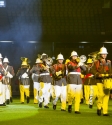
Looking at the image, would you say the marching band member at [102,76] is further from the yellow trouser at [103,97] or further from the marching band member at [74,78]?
the marching band member at [74,78]

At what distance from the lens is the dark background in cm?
3180

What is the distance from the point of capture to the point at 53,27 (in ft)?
107

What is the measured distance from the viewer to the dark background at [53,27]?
31797 mm

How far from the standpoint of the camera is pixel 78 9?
32875mm

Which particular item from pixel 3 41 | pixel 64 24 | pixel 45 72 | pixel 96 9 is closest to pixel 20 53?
pixel 3 41

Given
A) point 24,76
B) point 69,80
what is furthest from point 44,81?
point 24,76

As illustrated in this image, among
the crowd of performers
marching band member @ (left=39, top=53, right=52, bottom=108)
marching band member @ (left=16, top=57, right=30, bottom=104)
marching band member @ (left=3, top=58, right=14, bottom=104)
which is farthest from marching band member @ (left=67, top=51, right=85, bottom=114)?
marching band member @ (left=16, top=57, right=30, bottom=104)

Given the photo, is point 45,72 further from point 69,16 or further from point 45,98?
point 69,16

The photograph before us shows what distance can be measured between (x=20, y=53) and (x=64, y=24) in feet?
12.0

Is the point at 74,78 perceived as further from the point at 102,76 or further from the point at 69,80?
the point at 102,76

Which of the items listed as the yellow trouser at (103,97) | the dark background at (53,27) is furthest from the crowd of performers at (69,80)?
the dark background at (53,27)

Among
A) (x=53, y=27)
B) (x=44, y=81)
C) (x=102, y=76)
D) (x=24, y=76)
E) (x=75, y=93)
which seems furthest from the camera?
(x=53, y=27)

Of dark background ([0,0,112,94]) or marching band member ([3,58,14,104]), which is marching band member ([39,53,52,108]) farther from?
dark background ([0,0,112,94])

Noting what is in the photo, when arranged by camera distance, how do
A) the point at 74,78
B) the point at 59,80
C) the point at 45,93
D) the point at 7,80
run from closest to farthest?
1. the point at 74,78
2. the point at 59,80
3. the point at 45,93
4. the point at 7,80
